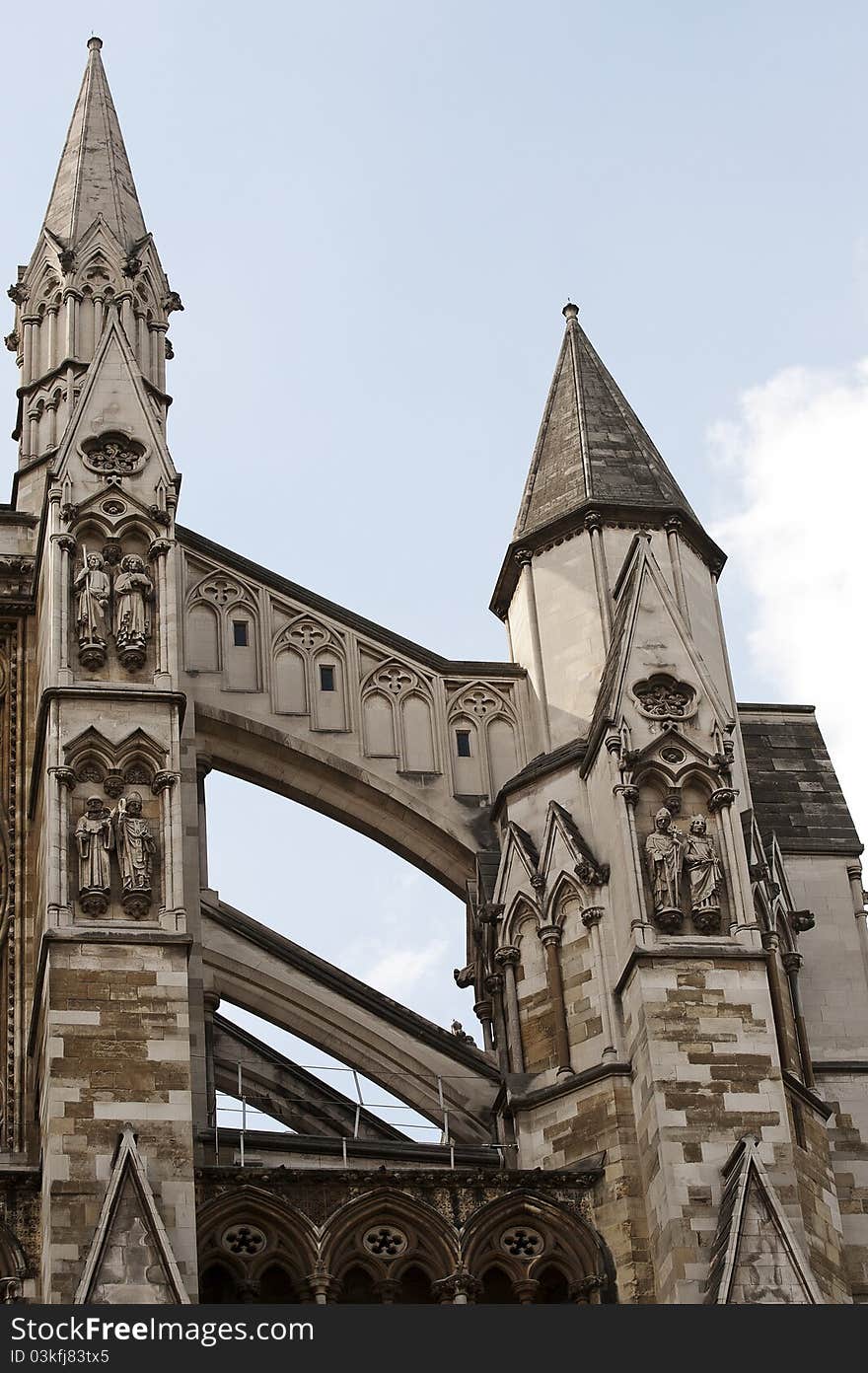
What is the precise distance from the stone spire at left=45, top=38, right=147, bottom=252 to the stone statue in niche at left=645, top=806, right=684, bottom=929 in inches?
334

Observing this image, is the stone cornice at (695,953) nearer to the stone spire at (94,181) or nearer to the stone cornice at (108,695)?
the stone cornice at (108,695)

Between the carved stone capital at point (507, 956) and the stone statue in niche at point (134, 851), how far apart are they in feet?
10.1

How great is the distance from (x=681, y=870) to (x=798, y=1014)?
71.5 inches

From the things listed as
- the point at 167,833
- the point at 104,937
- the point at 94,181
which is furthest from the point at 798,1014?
the point at 94,181

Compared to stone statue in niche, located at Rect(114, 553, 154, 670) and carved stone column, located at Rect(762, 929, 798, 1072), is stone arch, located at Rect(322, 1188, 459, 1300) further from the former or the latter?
stone statue in niche, located at Rect(114, 553, 154, 670)

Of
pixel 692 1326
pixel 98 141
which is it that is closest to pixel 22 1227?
pixel 692 1326

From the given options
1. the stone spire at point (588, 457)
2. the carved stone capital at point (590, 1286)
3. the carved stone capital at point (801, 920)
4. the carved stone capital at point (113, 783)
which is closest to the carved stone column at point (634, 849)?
the carved stone capital at point (801, 920)

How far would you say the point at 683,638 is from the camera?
70.5ft

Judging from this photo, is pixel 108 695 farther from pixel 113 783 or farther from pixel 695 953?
pixel 695 953

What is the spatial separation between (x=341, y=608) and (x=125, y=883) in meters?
5.03

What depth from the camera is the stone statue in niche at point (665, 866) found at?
1992cm

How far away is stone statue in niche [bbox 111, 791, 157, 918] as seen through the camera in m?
19.2

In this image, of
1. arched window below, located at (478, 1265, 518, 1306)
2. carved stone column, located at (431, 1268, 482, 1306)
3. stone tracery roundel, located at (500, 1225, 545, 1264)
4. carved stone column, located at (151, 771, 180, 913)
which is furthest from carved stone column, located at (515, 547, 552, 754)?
carved stone column, located at (431, 1268, 482, 1306)

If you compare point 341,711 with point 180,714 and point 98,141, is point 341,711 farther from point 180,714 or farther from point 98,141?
point 98,141
